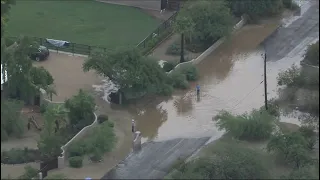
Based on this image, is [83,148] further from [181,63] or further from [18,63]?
[181,63]

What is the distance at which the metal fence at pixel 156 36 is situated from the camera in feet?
236

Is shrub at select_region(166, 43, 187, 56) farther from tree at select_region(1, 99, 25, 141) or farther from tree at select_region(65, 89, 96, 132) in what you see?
tree at select_region(1, 99, 25, 141)

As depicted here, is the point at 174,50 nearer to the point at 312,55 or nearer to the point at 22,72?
the point at 312,55

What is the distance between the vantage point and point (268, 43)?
74.6 m

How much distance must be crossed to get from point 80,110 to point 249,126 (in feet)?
32.4

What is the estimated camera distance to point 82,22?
78500mm

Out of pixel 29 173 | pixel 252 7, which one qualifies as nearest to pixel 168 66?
pixel 252 7

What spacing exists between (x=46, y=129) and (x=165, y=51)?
60.8ft

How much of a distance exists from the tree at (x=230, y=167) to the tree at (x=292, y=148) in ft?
7.69

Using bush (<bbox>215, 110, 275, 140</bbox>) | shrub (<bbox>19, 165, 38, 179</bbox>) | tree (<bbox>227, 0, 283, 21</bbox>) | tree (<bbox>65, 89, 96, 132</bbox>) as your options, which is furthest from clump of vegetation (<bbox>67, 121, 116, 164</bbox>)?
tree (<bbox>227, 0, 283, 21</bbox>)

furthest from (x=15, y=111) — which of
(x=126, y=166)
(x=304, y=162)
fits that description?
(x=304, y=162)

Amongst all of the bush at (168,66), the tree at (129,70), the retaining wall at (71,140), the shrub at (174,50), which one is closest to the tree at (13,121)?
the retaining wall at (71,140)

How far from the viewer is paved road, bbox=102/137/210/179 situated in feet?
175

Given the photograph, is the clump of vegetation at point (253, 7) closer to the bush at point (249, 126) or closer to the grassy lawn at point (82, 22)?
the grassy lawn at point (82, 22)
